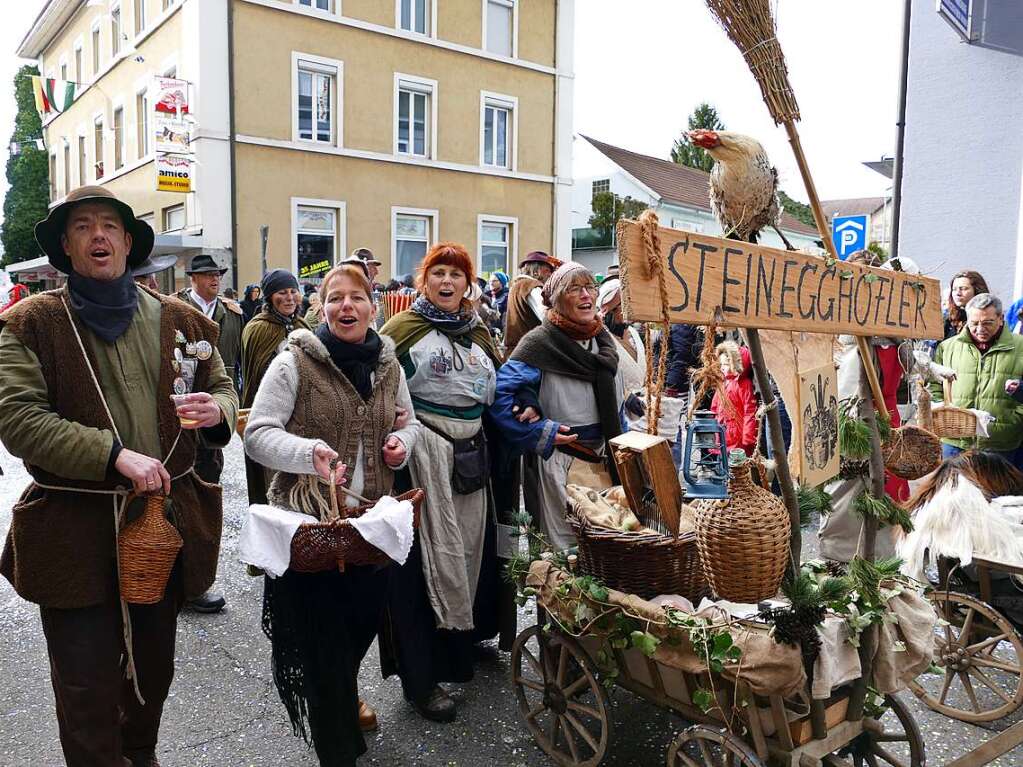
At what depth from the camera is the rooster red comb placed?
6.95 ft

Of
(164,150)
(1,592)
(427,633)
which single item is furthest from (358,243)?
(427,633)

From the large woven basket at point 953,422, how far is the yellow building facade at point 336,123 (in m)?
13.4

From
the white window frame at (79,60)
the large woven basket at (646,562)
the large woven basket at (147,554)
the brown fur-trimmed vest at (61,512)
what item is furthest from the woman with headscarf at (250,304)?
the white window frame at (79,60)

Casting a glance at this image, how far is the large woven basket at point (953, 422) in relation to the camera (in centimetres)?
458

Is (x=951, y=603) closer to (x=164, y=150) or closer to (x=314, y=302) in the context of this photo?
(x=314, y=302)

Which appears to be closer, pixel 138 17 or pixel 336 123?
pixel 336 123

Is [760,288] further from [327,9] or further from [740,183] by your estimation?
[327,9]

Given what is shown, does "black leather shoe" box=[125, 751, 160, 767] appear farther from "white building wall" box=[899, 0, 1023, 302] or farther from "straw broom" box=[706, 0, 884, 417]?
"white building wall" box=[899, 0, 1023, 302]

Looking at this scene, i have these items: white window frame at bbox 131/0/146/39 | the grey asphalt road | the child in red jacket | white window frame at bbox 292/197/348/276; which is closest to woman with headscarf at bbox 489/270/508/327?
white window frame at bbox 292/197/348/276

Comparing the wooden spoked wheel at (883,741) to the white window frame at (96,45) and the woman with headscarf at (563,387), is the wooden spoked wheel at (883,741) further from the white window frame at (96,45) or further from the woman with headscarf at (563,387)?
the white window frame at (96,45)

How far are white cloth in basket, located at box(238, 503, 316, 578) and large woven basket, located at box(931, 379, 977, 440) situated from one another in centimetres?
374

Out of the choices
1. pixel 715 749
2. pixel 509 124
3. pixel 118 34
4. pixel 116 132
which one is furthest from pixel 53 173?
pixel 715 749

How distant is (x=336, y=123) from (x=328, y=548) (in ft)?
55.8

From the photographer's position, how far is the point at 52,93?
20.6 metres
